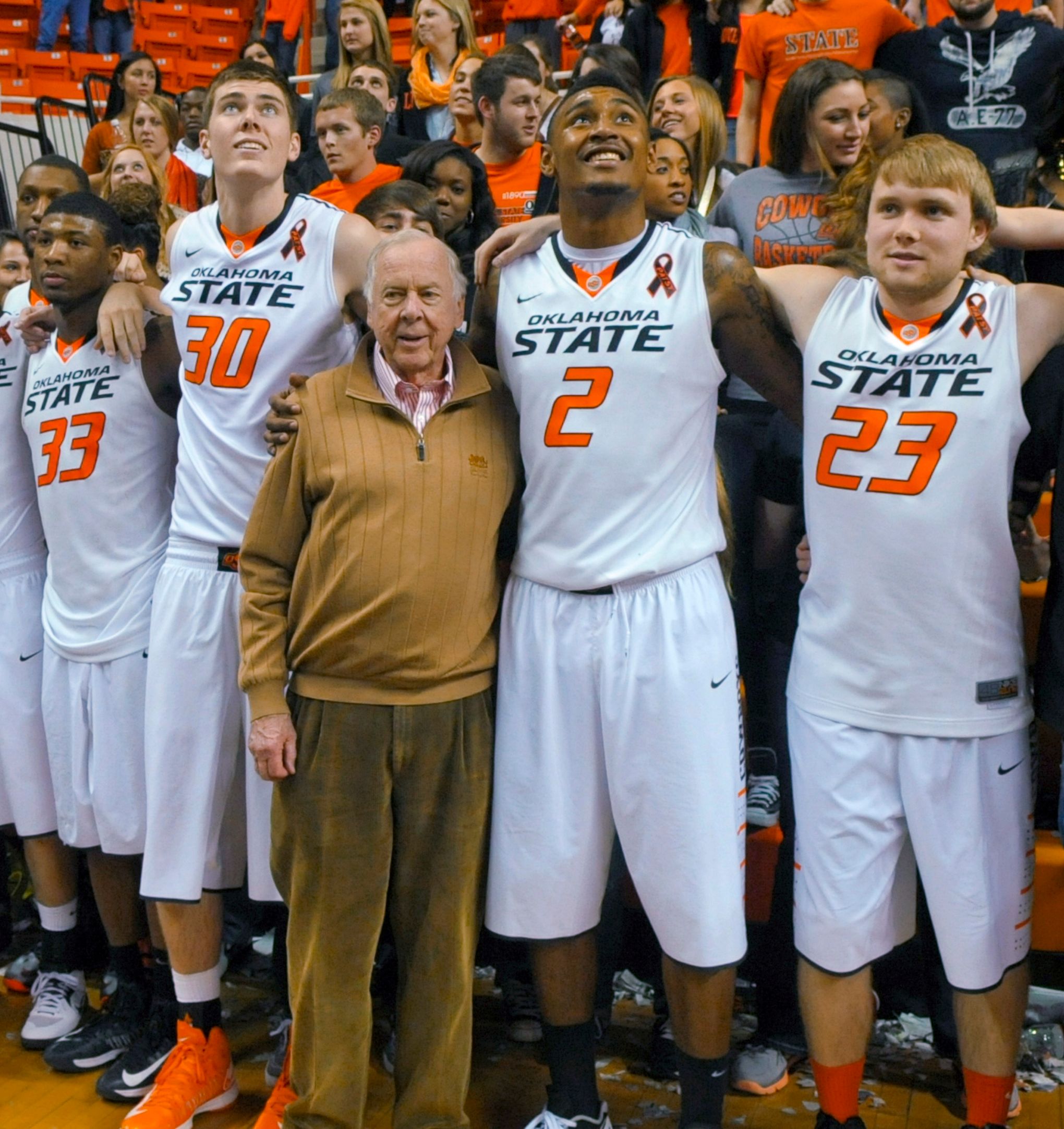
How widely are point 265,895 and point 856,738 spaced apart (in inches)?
59.6

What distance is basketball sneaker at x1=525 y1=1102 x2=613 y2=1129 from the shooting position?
3.07 m

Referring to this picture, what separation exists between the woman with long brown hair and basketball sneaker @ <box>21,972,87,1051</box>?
4591 millimetres

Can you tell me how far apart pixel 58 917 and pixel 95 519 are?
1256 millimetres

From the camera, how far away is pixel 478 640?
2996 millimetres

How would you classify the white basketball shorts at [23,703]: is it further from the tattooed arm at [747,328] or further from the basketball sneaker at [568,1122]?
the tattooed arm at [747,328]

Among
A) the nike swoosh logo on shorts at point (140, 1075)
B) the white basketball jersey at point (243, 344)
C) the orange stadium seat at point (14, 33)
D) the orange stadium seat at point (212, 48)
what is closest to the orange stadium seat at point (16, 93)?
the orange stadium seat at point (14, 33)

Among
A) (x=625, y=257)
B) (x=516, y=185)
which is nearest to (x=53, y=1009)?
(x=625, y=257)

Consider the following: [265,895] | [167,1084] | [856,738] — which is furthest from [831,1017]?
[167,1084]

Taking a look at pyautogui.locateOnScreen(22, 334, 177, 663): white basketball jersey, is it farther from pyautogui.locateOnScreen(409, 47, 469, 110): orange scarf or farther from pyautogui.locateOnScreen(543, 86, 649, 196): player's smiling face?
pyautogui.locateOnScreen(409, 47, 469, 110): orange scarf

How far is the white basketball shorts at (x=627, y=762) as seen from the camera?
2.87m

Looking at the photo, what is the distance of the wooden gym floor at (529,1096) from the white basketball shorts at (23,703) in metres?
0.68

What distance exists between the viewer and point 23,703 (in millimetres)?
3820

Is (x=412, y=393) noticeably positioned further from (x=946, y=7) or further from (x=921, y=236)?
(x=946, y=7)

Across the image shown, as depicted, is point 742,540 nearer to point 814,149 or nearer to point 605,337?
point 605,337
